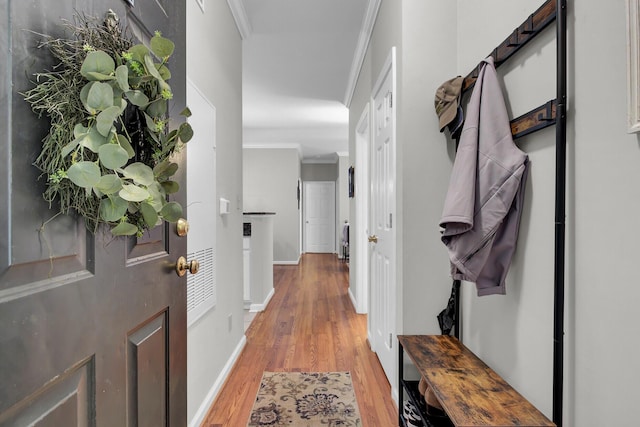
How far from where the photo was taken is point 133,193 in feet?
2.01

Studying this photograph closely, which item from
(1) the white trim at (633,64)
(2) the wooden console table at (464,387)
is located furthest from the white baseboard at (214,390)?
(1) the white trim at (633,64)

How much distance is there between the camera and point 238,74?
9.00 feet

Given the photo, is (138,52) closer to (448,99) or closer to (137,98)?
(137,98)

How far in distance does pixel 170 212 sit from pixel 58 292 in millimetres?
271

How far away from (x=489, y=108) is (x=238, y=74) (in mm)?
2068

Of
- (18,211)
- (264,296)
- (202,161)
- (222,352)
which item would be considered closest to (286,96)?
(264,296)

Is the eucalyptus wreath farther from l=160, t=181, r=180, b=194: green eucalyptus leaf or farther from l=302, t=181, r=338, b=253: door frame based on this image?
l=302, t=181, r=338, b=253: door frame

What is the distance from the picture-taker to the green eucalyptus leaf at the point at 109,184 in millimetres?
552

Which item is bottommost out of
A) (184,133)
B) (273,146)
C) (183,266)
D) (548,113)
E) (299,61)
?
(183,266)

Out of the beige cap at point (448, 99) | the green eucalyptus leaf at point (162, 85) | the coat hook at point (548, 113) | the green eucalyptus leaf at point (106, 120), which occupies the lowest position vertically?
the green eucalyptus leaf at point (106, 120)

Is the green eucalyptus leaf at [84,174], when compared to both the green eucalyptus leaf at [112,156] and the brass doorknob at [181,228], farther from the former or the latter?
the brass doorknob at [181,228]

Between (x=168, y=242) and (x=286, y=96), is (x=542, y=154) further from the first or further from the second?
(x=286, y=96)

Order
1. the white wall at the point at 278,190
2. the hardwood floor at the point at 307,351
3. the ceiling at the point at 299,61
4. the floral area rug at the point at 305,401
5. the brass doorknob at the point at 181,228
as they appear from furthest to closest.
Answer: the white wall at the point at 278,190 → the ceiling at the point at 299,61 → the hardwood floor at the point at 307,351 → the floral area rug at the point at 305,401 → the brass doorknob at the point at 181,228

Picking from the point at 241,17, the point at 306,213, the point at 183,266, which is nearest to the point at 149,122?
the point at 183,266
